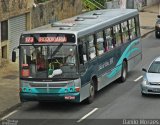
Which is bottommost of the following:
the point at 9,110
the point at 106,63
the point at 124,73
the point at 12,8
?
the point at 9,110

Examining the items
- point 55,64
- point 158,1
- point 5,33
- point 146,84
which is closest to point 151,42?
point 5,33

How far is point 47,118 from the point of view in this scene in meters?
18.9

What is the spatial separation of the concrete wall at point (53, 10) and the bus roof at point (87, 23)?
25.0ft

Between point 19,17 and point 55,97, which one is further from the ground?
point 19,17

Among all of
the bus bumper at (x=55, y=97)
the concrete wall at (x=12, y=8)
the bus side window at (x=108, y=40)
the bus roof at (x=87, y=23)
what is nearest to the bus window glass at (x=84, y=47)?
the bus roof at (x=87, y=23)

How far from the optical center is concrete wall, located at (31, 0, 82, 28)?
32.5m

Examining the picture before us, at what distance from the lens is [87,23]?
21812 millimetres

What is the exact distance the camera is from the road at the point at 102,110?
60.7ft

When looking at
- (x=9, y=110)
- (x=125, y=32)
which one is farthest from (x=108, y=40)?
(x=9, y=110)

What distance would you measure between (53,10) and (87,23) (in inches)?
527

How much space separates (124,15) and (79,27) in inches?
194

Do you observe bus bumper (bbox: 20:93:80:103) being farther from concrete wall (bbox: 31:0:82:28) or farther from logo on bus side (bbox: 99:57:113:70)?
concrete wall (bbox: 31:0:82:28)

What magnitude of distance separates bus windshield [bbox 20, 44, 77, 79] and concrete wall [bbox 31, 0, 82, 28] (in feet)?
41.1

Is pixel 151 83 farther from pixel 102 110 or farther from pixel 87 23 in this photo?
pixel 87 23
